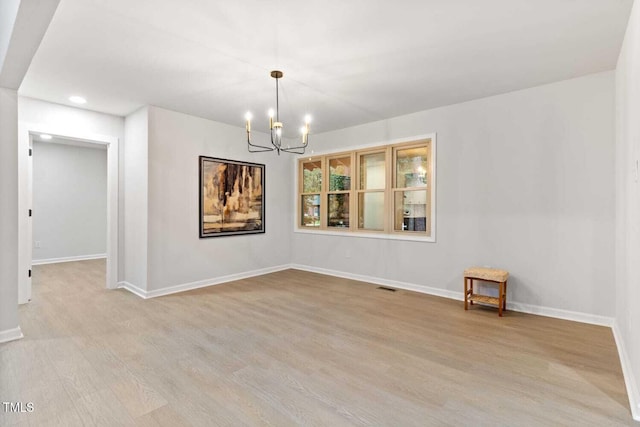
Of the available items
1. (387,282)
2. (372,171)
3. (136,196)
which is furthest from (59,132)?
(387,282)

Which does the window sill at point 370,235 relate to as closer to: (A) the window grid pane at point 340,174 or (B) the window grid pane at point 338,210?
(B) the window grid pane at point 338,210

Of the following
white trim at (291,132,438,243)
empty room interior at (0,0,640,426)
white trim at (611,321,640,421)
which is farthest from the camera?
white trim at (291,132,438,243)

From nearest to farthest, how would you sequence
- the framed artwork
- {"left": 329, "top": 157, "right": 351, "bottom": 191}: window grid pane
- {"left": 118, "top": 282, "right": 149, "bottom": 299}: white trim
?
1. {"left": 118, "top": 282, "right": 149, "bottom": 299}: white trim
2. the framed artwork
3. {"left": 329, "top": 157, "right": 351, "bottom": 191}: window grid pane

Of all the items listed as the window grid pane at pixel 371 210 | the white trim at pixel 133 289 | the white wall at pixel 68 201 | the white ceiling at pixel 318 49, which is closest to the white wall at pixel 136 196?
the white trim at pixel 133 289

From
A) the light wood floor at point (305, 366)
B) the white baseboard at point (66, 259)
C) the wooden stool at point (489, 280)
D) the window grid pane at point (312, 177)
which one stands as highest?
the window grid pane at point (312, 177)

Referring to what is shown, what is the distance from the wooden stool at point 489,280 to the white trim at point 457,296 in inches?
10.6

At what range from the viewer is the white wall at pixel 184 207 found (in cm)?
456

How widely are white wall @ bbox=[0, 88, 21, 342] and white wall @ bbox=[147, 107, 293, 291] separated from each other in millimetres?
1540

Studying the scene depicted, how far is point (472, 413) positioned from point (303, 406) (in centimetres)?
106

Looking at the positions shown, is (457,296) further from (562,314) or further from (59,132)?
(59,132)

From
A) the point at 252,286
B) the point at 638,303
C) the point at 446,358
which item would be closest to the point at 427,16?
the point at 638,303

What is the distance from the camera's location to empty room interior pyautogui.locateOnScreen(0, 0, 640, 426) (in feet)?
7.29

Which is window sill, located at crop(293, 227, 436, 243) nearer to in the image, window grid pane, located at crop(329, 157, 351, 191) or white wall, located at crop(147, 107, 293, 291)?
window grid pane, located at crop(329, 157, 351, 191)

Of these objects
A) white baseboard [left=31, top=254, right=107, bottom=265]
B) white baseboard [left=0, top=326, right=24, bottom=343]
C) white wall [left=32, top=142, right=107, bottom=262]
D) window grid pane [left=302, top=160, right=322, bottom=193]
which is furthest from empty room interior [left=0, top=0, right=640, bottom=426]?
white wall [left=32, top=142, right=107, bottom=262]
